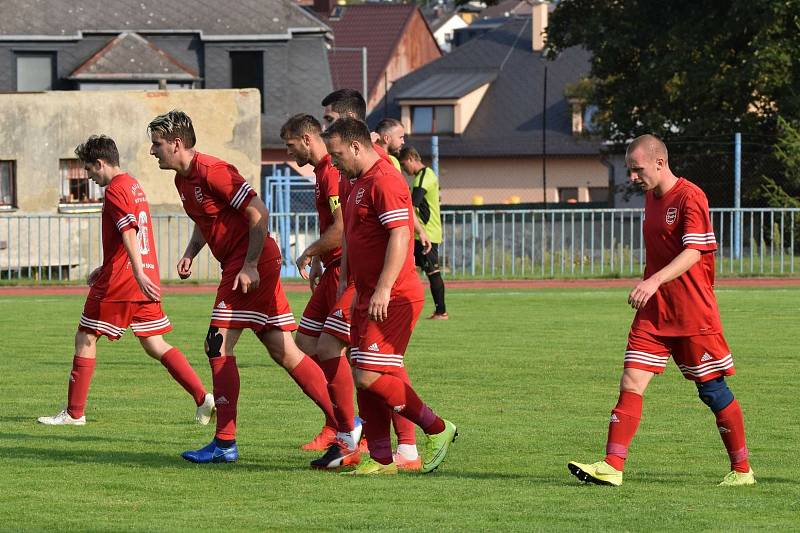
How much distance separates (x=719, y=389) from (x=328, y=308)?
2.50 meters

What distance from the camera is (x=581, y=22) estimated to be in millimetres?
40000

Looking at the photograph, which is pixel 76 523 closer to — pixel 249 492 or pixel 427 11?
pixel 249 492

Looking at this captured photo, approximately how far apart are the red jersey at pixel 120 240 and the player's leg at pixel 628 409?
3.49 metres

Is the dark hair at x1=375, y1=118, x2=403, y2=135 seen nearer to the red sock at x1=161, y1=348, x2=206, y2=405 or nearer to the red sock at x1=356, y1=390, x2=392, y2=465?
the red sock at x1=161, y1=348, x2=206, y2=405

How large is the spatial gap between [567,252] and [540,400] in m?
16.4

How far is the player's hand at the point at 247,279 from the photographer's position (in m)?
8.42

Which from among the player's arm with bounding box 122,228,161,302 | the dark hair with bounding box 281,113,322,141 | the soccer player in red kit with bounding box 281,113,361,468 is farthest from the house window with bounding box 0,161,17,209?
the dark hair with bounding box 281,113,322,141

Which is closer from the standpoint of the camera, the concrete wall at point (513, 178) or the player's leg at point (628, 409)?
the player's leg at point (628, 409)

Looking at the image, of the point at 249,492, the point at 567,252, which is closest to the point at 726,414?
the point at 249,492

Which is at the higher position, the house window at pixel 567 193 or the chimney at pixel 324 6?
the chimney at pixel 324 6

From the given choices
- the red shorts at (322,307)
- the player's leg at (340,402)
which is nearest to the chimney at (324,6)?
the red shorts at (322,307)

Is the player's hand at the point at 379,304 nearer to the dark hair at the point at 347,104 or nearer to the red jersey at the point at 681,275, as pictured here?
the red jersey at the point at 681,275

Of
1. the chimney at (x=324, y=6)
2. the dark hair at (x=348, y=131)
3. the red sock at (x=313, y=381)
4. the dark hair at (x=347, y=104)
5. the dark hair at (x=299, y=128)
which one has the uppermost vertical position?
the chimney at (x=324, y=6)

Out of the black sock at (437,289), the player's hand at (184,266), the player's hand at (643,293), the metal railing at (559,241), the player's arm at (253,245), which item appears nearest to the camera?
the player's hand at (643,293)
